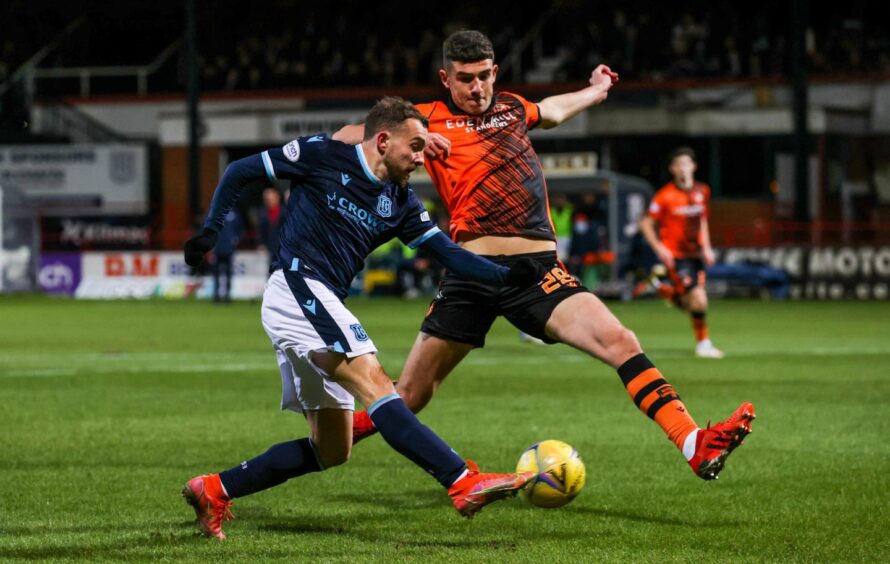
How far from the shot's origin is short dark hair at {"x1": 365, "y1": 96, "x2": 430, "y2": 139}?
21.8 feet

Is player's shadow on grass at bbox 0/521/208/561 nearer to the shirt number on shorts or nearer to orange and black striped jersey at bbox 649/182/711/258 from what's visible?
the shirt number on shorts

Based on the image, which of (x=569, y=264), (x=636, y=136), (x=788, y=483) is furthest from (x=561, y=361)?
(x=636, y=136)

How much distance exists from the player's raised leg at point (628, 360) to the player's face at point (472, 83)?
1.16m

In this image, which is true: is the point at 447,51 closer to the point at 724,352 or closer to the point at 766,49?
the point at 724,352

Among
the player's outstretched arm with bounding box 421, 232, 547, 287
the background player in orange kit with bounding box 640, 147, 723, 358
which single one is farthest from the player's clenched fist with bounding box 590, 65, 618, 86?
the background player in orange kit with bounding box 640, 147, 723, 358

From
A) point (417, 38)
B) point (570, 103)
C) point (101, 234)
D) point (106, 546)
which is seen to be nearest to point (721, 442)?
point (570, 103)

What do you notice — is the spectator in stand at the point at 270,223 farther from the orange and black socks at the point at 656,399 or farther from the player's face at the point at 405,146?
the player's face at the point at 405,146

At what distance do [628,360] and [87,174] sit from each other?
37130 millimetres

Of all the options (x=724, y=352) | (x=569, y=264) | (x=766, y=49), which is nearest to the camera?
(x=724, y=352)

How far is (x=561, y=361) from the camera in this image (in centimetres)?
1684

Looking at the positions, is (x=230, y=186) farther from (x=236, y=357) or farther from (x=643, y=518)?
(x=236, y=357)

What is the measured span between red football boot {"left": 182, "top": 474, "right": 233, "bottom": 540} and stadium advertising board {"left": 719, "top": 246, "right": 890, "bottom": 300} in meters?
25.4

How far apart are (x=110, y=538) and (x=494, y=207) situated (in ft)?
8.62

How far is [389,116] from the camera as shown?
664 cm
